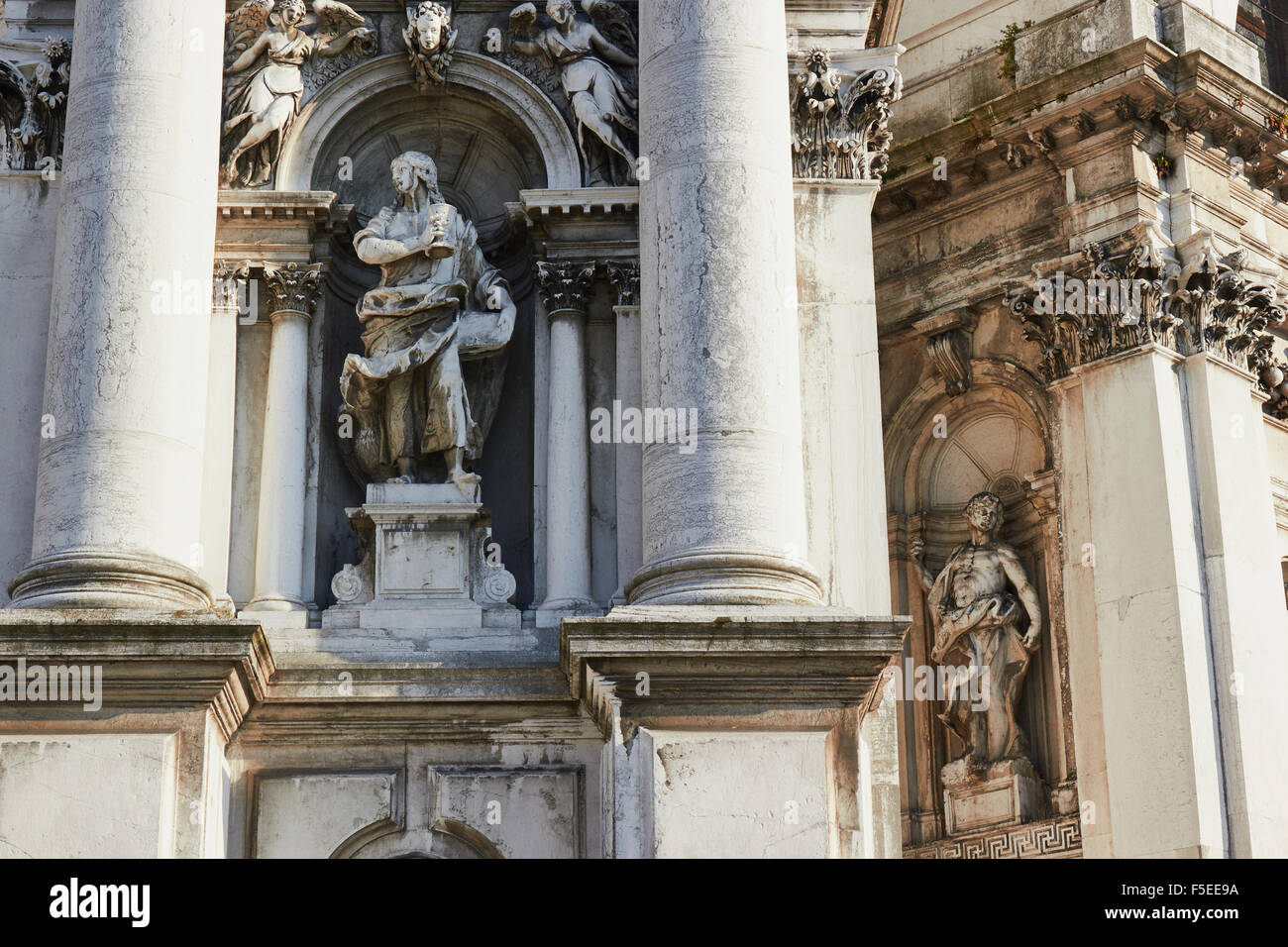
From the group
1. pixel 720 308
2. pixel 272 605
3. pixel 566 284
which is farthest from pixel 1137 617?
pixel 272 605

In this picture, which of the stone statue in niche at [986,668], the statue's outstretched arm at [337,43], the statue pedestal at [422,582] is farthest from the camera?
the stone statue in niche at [986,668]

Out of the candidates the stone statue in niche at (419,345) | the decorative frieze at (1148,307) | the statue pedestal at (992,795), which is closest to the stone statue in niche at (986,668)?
the statue pedestal at (992,795)

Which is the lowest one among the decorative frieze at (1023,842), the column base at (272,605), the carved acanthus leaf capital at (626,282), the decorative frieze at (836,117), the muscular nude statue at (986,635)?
the decorative frieze at (1023,842)

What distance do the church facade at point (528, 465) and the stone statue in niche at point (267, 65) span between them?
0.14ft

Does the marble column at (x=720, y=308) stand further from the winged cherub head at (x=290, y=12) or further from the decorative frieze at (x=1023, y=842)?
the decorative frieze at (x=1023, y=842)

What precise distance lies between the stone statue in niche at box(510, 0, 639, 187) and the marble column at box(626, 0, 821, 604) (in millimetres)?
1033

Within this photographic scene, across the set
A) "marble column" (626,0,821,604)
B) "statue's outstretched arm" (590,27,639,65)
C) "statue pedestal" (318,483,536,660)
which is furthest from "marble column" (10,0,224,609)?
"marble column" (626,0,821,604)

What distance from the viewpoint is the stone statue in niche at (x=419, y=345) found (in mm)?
17766

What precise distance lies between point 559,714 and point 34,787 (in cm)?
393

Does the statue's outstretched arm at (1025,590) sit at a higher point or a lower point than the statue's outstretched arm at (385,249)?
lower

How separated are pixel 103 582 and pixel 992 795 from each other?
12024mm

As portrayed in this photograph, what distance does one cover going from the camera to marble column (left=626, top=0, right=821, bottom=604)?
614 inches

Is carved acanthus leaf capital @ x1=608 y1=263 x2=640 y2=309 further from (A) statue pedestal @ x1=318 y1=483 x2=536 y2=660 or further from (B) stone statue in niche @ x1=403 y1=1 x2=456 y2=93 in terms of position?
(B) stone statue in niche @ x1=403 y1=1 x2=456 y2=93
